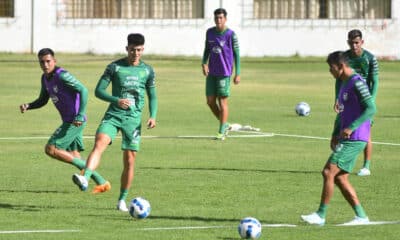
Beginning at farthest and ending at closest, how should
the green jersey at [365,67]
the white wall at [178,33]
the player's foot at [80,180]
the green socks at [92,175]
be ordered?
the white wall at [178,33], the green jersey at [365,67], the green socks at [92,175], the player's foot at [80,180]

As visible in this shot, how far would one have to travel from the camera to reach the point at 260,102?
108 feet

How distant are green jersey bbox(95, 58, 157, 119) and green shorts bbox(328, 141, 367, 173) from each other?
8.67 feet

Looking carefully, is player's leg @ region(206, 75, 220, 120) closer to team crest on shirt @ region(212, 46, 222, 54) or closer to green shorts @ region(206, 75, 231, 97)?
green shorts @ region(206, 75, 231, 97)

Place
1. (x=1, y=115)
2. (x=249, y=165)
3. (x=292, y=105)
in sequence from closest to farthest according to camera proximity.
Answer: (x=249, y=165) < (x=1, y=115) < (x=292, y=105)

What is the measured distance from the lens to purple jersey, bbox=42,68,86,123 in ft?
54.4

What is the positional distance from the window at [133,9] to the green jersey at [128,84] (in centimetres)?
3691

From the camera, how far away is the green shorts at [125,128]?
15602mm

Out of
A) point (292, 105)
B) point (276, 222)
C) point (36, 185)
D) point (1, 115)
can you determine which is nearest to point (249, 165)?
point (36, 185)

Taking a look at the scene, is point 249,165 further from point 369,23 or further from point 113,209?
point 369,23

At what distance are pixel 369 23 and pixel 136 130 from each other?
121ft

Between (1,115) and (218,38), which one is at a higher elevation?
(218,38)

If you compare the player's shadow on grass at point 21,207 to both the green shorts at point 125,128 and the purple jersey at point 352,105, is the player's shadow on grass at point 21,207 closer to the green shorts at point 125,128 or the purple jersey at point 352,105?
the green shorts at point 125,128

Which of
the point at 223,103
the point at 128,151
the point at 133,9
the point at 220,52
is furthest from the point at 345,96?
the point at 133,9

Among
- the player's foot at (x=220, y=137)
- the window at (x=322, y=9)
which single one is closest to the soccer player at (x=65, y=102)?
the player's foot at (x=220, y=137)
